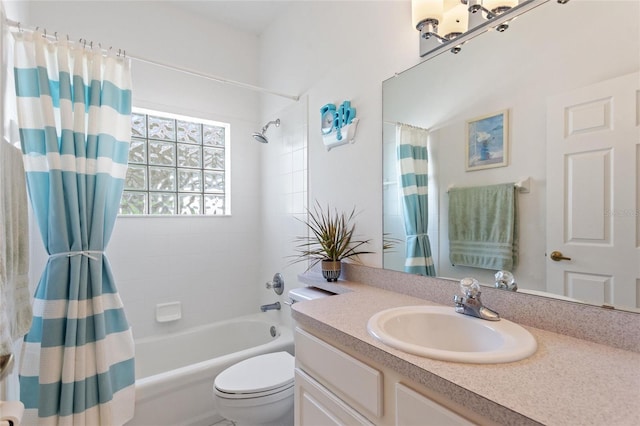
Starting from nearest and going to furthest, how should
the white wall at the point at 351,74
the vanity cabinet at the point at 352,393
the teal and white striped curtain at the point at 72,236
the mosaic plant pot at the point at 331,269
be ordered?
the vanity cabinet at the point at 352,393 < the teal and white striped curtain at the point at 72,236 < the white wall at the point at 351,74 < the mosaic plant pot at the point at 331,269

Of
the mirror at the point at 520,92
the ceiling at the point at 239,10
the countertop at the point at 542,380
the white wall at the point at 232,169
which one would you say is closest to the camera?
the countertop at the point at 542,380

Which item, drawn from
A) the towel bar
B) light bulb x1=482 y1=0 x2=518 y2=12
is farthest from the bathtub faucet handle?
light bulb x1=482 y1=0 x2=518 y2=12

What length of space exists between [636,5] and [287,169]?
6.19 ft

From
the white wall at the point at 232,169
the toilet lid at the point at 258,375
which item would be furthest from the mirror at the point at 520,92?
the white wall at the point at 232,169

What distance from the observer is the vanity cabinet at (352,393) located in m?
0.69

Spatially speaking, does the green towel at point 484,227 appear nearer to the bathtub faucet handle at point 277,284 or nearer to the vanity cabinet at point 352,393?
the vanity cabinet at point 352,393

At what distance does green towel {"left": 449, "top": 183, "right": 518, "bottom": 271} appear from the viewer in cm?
105

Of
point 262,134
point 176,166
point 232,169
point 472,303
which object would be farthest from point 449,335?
point 176,166

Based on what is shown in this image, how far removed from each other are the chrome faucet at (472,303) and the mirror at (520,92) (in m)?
0.16

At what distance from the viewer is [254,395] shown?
133 centimetres

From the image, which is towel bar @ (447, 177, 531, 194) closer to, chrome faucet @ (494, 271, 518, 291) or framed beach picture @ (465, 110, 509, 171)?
framed beach picture @ (465, 110, 509, 171)

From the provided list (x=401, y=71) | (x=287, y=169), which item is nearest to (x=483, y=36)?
(x=401, y=71)

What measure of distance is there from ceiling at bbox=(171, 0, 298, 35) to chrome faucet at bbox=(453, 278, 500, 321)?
2247mm

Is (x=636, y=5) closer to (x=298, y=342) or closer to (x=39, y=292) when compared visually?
(x=298, y=342)
